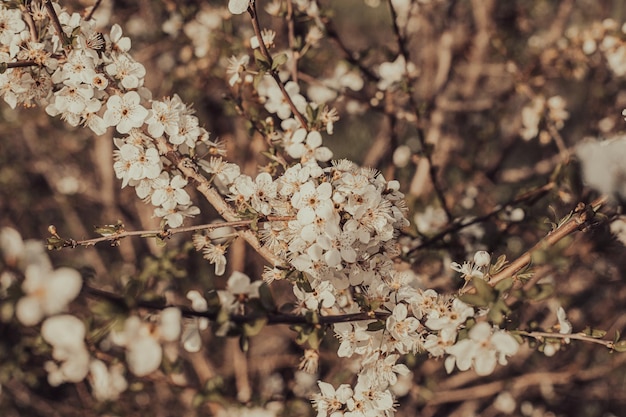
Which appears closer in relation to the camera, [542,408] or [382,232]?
[382,232]

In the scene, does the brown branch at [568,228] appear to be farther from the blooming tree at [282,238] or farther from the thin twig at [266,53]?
the thin twig at [266,53]

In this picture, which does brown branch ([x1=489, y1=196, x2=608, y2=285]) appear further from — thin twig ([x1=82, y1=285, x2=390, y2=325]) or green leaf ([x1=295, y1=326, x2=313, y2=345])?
green leaf ([x1=295, y1=326, x2=313, y2=345])

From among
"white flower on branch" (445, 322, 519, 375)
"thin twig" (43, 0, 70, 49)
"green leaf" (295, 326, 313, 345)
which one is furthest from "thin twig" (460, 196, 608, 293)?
"thin twig" (43, 0, 70, 49)

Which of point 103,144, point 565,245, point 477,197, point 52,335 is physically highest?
point 103,144

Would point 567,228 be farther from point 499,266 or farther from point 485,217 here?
point 485,217

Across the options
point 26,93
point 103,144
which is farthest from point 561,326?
point 103,144

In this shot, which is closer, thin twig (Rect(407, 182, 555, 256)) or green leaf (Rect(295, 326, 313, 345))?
green leaf (Rect(295, 326, 313, 345))

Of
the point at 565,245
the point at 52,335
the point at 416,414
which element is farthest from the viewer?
the point at 416,414

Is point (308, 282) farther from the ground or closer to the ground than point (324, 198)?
closer to the ground

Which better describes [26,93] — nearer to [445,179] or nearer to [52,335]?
[52,335]

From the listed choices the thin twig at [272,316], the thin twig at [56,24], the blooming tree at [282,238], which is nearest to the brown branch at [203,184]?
the blooming tree at [282,238]

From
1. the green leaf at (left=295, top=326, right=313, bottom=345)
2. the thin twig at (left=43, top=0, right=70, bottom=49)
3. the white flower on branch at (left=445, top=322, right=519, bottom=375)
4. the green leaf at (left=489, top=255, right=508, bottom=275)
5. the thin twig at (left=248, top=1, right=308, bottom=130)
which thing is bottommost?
the white flower on branch at (left=445, top=322, right=519, bottom=375)
